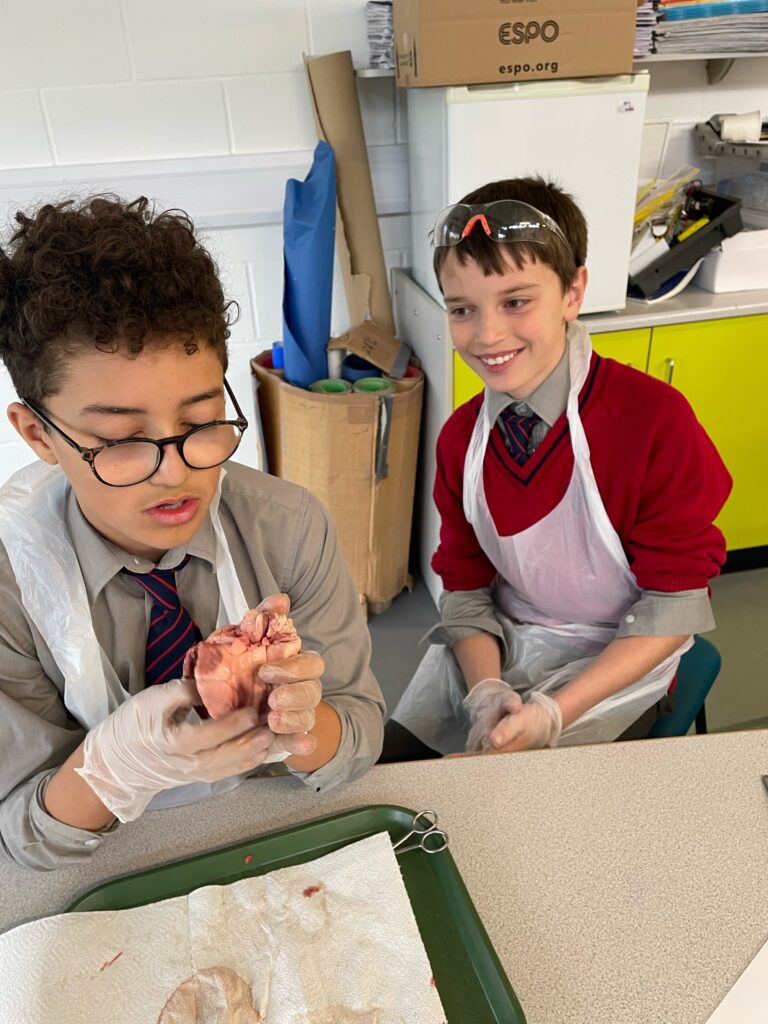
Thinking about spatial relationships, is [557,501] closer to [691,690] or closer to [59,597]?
[691,690]

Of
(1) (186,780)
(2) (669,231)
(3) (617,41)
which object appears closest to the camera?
(1) (186,780)

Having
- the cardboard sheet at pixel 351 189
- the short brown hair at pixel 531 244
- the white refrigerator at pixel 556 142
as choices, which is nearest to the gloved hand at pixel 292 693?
the short brown hair at pixel 531 244

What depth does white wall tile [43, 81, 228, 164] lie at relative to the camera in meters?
2.28

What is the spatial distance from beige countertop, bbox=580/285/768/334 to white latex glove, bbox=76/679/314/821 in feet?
5.80

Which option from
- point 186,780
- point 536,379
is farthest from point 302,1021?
point 536,379

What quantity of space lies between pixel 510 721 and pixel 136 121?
2113 mm

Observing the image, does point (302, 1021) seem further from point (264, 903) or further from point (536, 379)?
point (536, 379)

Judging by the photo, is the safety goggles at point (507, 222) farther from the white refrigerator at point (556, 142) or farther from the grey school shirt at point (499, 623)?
the white refrigerator at point (556, 142)

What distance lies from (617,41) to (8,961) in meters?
2.19

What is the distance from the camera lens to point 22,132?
2.27m

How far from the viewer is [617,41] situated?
191 centimetres

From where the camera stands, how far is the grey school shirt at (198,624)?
0.86m

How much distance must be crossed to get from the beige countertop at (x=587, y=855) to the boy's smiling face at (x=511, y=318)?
2.17 feet

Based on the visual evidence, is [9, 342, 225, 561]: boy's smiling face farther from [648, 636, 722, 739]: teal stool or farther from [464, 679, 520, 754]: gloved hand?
[648, 636, 722, 739]: teal stool
